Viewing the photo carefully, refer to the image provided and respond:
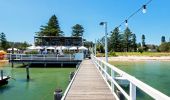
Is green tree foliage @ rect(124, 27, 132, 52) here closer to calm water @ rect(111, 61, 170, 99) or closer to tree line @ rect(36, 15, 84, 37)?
tree line @ rect(36, 15, 84, 37)

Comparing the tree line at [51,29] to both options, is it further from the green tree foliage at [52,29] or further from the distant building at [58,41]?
the distant building at [58,41]

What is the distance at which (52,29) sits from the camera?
3231 inches

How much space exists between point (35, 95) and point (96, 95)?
9.25 m

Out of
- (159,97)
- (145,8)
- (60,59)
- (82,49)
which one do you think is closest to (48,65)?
(60,59)

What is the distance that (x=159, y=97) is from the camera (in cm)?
349

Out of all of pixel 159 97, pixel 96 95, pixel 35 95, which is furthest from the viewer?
pixel 35 95

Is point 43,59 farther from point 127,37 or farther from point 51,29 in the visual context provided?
point 127,37

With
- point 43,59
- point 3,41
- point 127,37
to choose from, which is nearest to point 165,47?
point 127,37

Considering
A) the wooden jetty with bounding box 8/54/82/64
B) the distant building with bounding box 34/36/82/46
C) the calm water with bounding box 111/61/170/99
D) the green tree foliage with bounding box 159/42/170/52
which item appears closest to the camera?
the calm water with bounding box 111/61/170/99

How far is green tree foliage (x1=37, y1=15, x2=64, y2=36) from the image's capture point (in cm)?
8144

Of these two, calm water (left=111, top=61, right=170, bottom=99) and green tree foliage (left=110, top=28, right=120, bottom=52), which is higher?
green tree foliage (left=110, top=28, right=120, bottom=52)

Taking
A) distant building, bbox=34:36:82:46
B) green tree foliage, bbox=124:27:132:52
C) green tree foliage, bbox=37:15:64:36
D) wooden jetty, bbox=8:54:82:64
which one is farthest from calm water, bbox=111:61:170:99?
green tree foliage, bbox=124:27:132:52

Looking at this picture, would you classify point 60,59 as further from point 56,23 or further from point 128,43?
point 128,43

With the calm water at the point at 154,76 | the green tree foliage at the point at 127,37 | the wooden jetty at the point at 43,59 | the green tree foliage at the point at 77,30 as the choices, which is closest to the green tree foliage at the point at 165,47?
the green tree foliage at the point at 127,37
